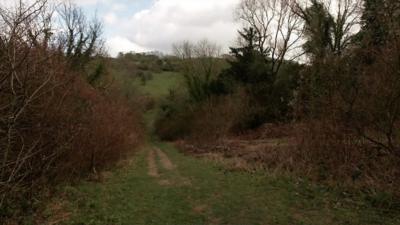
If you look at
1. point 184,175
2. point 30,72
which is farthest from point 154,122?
point 30,72

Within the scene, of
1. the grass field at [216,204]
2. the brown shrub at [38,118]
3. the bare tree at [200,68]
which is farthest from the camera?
the bare tree at [200,68]

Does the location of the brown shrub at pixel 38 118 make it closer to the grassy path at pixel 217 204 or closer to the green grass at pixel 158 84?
the grassy path at pixel 217 204

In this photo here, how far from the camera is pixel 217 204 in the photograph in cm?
975

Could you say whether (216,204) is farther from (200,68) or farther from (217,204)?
(200,68)

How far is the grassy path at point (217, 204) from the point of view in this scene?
813 centimetres

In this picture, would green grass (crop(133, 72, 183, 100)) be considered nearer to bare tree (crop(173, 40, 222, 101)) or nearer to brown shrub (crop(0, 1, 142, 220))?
bare tree (crop(173, 40, 222, 101))

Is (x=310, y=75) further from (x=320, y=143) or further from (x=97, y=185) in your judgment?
(x=97, y=185)

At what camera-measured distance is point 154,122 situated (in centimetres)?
5881

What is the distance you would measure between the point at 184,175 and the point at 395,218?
948 centimetres

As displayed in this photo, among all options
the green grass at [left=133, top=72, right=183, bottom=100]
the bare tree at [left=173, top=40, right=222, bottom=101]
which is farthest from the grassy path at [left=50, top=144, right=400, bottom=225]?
the green grass at [left=133, top=72, right=183, bottom=100]

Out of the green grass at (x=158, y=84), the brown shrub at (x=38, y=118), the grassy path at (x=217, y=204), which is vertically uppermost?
the green grass at (x=158, y=84)

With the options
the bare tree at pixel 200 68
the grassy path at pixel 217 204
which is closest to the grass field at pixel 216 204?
the grassy path at pixel 217 204

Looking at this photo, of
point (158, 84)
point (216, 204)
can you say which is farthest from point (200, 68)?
point (216, 204)

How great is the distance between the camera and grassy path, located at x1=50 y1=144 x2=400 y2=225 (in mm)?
8133
